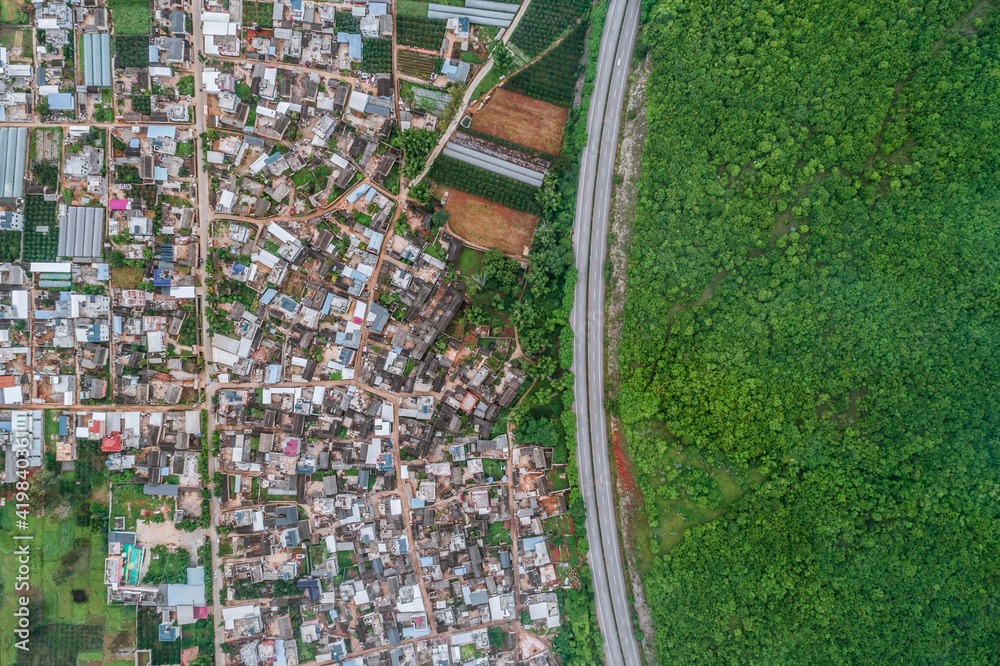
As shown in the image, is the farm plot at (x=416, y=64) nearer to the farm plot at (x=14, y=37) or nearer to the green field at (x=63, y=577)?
the farm plot at (x=14, y=37)

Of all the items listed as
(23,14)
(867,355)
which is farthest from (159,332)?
(867,355)

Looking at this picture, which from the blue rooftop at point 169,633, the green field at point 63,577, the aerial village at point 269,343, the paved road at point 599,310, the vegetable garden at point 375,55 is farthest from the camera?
the vegetable garden at point 375,55

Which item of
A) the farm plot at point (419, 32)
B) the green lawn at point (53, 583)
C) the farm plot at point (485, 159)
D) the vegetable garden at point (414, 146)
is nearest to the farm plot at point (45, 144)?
the green lawn at point (53, 583)

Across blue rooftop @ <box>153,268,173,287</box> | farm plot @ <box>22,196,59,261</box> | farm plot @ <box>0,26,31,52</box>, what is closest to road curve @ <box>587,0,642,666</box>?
blue rooftop @ <box>153,268,173,287</box>

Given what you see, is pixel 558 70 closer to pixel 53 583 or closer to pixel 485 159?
pixel 485 159

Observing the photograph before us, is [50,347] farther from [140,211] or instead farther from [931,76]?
[931,76]

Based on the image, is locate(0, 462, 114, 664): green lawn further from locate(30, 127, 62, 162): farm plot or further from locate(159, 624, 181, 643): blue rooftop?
locate(30, 127, 62, 162): farm plot
